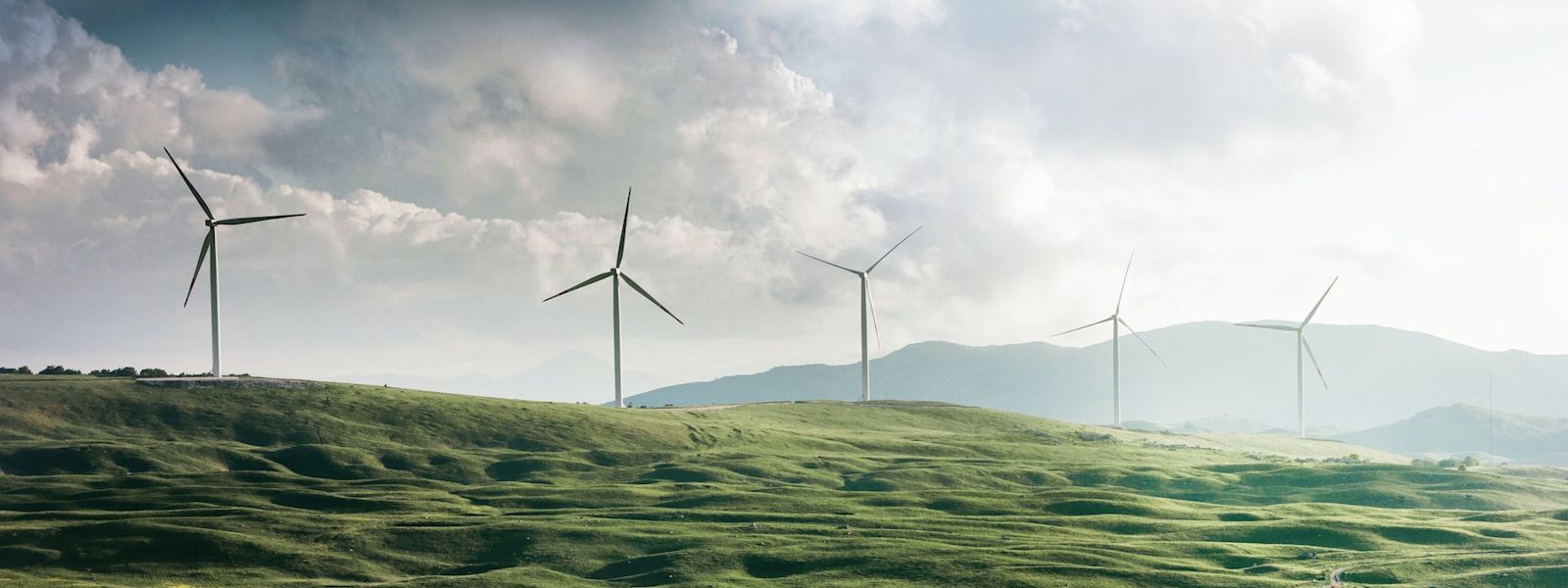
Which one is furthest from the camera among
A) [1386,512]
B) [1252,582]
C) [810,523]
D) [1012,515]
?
[1386,512]

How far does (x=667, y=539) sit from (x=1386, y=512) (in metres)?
98.2

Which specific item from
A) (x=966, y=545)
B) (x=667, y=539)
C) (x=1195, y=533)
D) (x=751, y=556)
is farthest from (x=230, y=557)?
(x=1195, y=533)

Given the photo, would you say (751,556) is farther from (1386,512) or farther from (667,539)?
(1386,512)

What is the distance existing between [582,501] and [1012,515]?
5119 centimetres

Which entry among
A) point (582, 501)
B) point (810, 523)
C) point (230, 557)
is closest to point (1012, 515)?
point (810, 523)

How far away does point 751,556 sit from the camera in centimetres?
11375

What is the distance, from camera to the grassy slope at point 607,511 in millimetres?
109938

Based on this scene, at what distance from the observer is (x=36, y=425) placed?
553 ft

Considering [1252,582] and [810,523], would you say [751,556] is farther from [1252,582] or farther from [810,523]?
[1252,582]

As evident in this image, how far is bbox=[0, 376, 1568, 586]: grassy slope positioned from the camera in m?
110

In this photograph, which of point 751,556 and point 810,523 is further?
point 810,523

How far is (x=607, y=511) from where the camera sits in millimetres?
141375

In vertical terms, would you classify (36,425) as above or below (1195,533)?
above

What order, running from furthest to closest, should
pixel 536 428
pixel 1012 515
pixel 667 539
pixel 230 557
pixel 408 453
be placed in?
1. pixel 536 428
2. pixel 408 453
3. pixel 1012 515
4. pixel 667 539
5. pixel 230 557
